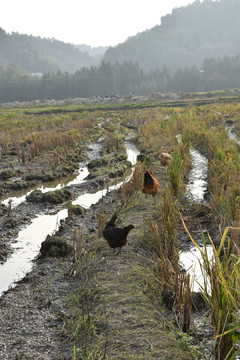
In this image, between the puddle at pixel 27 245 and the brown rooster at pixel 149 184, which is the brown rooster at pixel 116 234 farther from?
the brown rooster at pixel 149 184

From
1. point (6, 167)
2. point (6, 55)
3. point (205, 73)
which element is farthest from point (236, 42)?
point (6, 167)

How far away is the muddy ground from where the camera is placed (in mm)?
2975

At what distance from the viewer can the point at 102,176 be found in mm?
9945

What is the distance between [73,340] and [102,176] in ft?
22.6

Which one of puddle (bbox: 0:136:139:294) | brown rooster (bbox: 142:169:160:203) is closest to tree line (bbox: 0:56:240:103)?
puddle (bbox: 0:136:139:294)

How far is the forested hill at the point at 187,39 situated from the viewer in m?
160

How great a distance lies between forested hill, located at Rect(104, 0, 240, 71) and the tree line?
57.5m

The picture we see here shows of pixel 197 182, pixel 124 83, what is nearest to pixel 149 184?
pixel 197 182

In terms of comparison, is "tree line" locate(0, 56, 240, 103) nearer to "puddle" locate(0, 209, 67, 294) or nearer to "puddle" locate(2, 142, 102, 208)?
"puddle" locate(2, 142, 102, 208)

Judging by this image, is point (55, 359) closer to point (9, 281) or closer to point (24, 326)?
point (24, 326)

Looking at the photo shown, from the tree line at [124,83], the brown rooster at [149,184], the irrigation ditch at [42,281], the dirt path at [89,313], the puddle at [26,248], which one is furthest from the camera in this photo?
the tree line at [124,83]

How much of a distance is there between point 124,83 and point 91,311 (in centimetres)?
8614

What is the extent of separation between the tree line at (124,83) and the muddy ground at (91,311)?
80.4 meters

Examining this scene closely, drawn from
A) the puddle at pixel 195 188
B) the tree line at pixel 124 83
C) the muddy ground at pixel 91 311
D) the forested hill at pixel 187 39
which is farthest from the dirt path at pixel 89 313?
the forested hill at pixel 187 39
